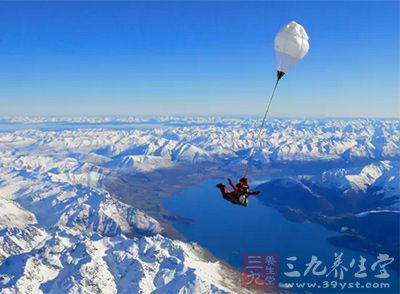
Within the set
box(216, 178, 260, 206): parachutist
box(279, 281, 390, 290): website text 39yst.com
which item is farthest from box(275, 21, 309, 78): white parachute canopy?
box(279, 281, 390, 290): website text 39yst.com

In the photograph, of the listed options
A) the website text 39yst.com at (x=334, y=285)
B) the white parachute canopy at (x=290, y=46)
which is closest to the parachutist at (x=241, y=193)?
the white parachute canopy at (x=290, y=46)

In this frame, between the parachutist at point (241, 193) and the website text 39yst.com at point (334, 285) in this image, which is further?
the website text 39yst.com at point (334, 285)

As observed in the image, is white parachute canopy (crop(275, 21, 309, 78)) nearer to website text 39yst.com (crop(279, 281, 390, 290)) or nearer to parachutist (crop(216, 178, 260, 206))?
parachutist (crop(216, 178, 260, 206))

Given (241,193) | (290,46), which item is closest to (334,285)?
(241,193)

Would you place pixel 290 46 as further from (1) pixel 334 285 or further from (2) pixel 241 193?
(1) pixel 334 285

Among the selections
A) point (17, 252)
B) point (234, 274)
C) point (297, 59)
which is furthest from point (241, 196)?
point (17, 252)

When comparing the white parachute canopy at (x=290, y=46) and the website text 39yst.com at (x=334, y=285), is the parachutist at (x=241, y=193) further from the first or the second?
the website text 39yst.com at (x=334, y=285)

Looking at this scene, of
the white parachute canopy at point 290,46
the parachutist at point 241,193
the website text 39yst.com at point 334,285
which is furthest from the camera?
the website text 39yst.com at point 334,285

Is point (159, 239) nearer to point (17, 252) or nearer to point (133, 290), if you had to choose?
point (133, 290)
